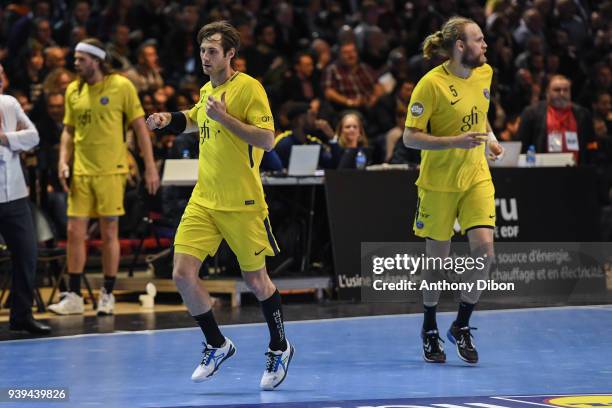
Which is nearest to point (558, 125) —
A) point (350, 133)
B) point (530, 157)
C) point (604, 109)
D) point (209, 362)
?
point (530, 157)

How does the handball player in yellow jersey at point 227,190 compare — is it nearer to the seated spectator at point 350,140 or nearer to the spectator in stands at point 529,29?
the seated spectator at point 350,140

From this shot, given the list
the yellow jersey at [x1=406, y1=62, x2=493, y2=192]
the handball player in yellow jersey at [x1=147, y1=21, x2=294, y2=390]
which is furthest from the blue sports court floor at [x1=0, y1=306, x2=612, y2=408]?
the yellow jersey at [x1=406, y1=62, x2=493, y2=192]

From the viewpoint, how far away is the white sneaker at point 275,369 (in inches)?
296

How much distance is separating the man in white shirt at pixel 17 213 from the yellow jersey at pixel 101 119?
49.1 inches

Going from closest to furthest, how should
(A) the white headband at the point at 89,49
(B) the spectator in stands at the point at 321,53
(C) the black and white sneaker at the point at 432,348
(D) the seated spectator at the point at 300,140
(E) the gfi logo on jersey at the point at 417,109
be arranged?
(E) the gfi logo on jersey at the point at 417,109 < (C) the black and white sneaker at the point at 432,348 < (A) the white headband at the point at 89,49 < (D) the seated spectator at the point at 300,140 < (B) the spectator in stands at the point at 321,53

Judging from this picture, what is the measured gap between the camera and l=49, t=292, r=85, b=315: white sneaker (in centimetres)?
1148

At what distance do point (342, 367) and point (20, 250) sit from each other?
2.96 meters

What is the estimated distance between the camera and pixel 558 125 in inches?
559

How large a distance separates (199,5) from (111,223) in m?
7.75

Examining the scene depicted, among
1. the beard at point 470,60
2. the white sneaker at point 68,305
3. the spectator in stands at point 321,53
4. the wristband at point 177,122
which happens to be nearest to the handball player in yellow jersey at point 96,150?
the white sneaker at point 68,305

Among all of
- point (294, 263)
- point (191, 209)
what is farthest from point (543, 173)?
point (191, 209)

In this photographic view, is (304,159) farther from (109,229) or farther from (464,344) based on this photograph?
(464,344)

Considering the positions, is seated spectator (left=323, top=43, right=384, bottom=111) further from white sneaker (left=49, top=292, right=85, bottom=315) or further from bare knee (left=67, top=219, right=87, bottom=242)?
white sneaker (left=49, top=292, right=85, bottom=315)

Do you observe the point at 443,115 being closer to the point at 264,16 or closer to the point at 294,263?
the point at 294,263
